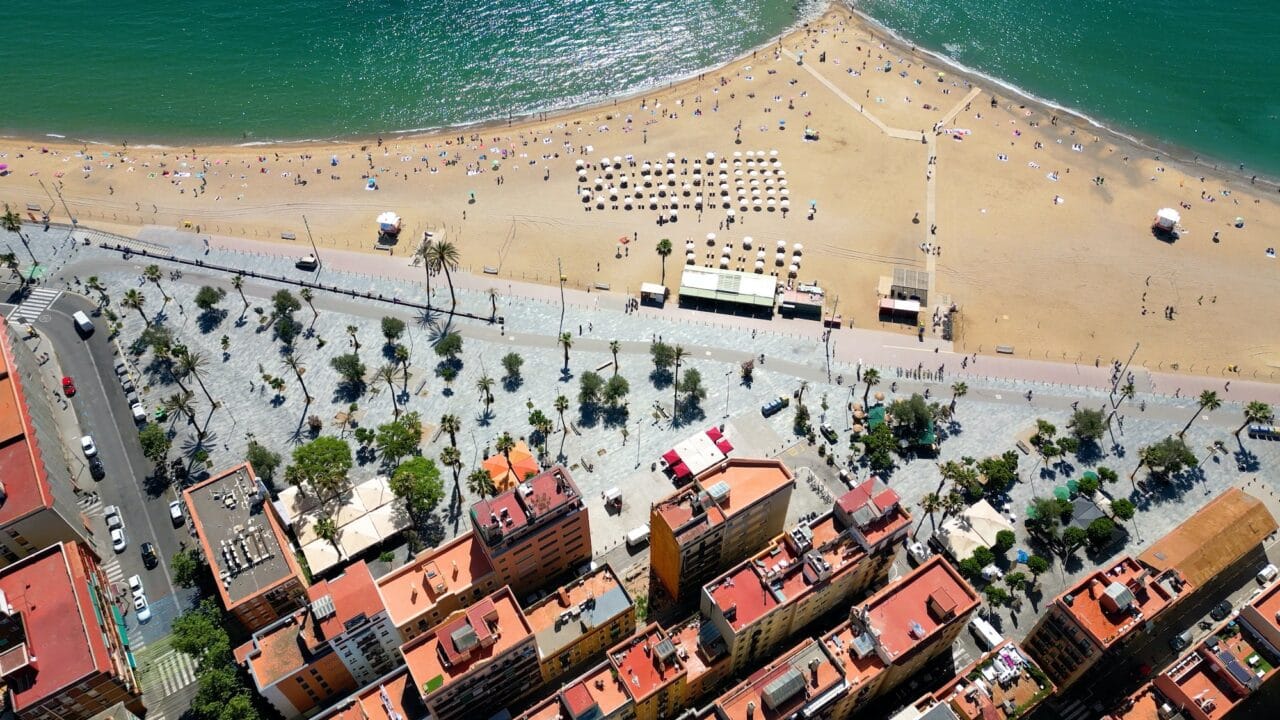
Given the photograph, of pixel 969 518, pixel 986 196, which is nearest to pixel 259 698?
pixel 969 518

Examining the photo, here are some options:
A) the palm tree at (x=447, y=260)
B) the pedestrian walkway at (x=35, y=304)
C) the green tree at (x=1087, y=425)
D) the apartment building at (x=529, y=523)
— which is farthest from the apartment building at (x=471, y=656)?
the pedestrian walkway at (x=35, y=304)

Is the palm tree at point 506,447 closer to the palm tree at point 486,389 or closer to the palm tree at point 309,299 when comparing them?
the palm tree at point 486,389

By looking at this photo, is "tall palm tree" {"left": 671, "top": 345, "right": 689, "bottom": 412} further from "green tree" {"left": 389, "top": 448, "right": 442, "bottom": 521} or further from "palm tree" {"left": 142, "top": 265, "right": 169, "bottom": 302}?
"palm tree" {"left": 142, "top": 265, "right": 169, "bottom": 302}

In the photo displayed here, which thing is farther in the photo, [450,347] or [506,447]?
[450,347]

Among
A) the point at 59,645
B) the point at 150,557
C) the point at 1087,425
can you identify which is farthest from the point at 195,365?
the point at 1087,425

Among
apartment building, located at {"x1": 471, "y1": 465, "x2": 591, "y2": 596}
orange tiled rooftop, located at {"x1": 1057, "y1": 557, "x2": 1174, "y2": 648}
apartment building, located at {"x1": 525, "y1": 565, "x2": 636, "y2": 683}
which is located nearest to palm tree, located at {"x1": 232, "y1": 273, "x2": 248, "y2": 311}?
apartment building, located at {"x1": 471, "y1": 465, "x2": 591, "y2": 596}

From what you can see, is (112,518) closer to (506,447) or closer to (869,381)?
(506,447)
